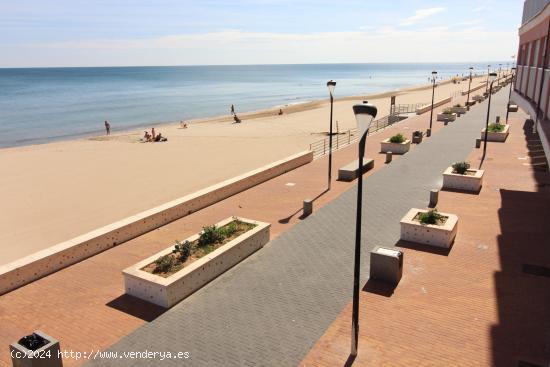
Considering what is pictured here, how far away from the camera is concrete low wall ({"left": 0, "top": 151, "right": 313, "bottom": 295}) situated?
35.2 ft

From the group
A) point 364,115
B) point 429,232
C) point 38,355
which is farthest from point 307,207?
point 38,355

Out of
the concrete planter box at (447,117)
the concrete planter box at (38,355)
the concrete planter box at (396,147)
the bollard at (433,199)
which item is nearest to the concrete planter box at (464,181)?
the bollard at (433,199)

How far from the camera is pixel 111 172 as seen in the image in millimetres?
26078

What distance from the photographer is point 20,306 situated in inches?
388

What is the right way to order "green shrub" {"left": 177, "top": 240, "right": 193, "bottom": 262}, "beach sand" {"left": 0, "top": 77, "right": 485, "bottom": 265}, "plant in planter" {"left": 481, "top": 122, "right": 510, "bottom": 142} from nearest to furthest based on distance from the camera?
"green shrub" {"left": 177, "top": 240, "right": 193, "bottom": 262}
"beach sand" {"left": 0, "top": 77, "right": 485, "bottom": 265}
"plant in planter" {"left": 481, "top": 122, "right": 510, "bottom": 142}

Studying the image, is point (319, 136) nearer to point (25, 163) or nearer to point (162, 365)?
point (25, 163)

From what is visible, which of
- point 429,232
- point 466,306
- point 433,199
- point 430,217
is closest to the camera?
point 466,306

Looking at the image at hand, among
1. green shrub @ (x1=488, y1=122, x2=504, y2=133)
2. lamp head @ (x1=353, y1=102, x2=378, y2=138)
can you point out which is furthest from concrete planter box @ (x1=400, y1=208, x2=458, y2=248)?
green shrub @ (x1=488, y1=122, x2=504, y2=133)

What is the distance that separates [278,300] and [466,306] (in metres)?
4.16

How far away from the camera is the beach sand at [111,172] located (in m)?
17.3

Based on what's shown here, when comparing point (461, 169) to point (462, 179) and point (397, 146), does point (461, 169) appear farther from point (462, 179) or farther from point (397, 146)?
point (397, 146)

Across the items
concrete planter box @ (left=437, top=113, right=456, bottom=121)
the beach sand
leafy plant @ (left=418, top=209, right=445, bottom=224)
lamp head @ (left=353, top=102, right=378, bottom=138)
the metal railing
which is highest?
lamp head @ (left=353, top=102, right=378, bottom=138)

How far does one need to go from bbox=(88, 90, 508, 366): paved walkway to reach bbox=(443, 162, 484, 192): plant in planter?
2.65 meters

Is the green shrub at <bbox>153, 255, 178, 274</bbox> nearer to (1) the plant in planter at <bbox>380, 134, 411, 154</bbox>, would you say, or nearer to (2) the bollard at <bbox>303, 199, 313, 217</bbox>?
(2) the bollard at <bbox>303, 199, 313, 217</bbox>
